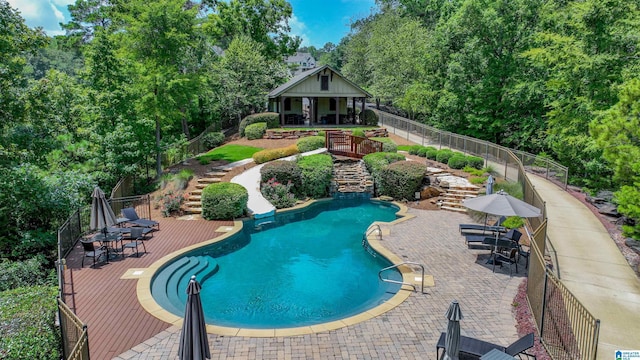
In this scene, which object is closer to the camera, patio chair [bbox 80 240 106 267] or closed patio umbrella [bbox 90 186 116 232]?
patio chair [bbox 80 240 106 267]

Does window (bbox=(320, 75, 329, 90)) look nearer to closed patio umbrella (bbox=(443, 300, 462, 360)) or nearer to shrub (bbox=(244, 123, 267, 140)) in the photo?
shrub (bbox=(244, 123, 267, 140))

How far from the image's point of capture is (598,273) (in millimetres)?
11242

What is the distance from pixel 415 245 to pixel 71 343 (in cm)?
1060

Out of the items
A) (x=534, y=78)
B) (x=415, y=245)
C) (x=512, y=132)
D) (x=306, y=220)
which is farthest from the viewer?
(x=512, y=132)

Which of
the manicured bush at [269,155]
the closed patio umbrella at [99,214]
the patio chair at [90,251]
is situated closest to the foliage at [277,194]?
the manicured bush at [269,155]

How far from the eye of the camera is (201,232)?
1614 cm

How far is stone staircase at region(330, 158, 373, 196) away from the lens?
23.6 m

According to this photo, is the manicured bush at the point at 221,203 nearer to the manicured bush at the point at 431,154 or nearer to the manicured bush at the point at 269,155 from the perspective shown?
the manicured bush at the point at 269,155

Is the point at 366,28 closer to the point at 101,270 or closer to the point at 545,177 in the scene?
the point at 545,177

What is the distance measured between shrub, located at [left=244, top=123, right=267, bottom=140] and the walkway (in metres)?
22.9

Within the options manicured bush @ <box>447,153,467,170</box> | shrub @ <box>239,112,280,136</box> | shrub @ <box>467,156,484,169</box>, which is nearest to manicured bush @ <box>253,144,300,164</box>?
manicured bush @ <box>447,153,467,170</box>

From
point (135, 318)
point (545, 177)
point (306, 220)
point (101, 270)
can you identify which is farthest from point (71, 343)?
point (545, 177)

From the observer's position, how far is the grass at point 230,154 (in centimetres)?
2627

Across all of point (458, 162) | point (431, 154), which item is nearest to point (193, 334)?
point (458, 162)
